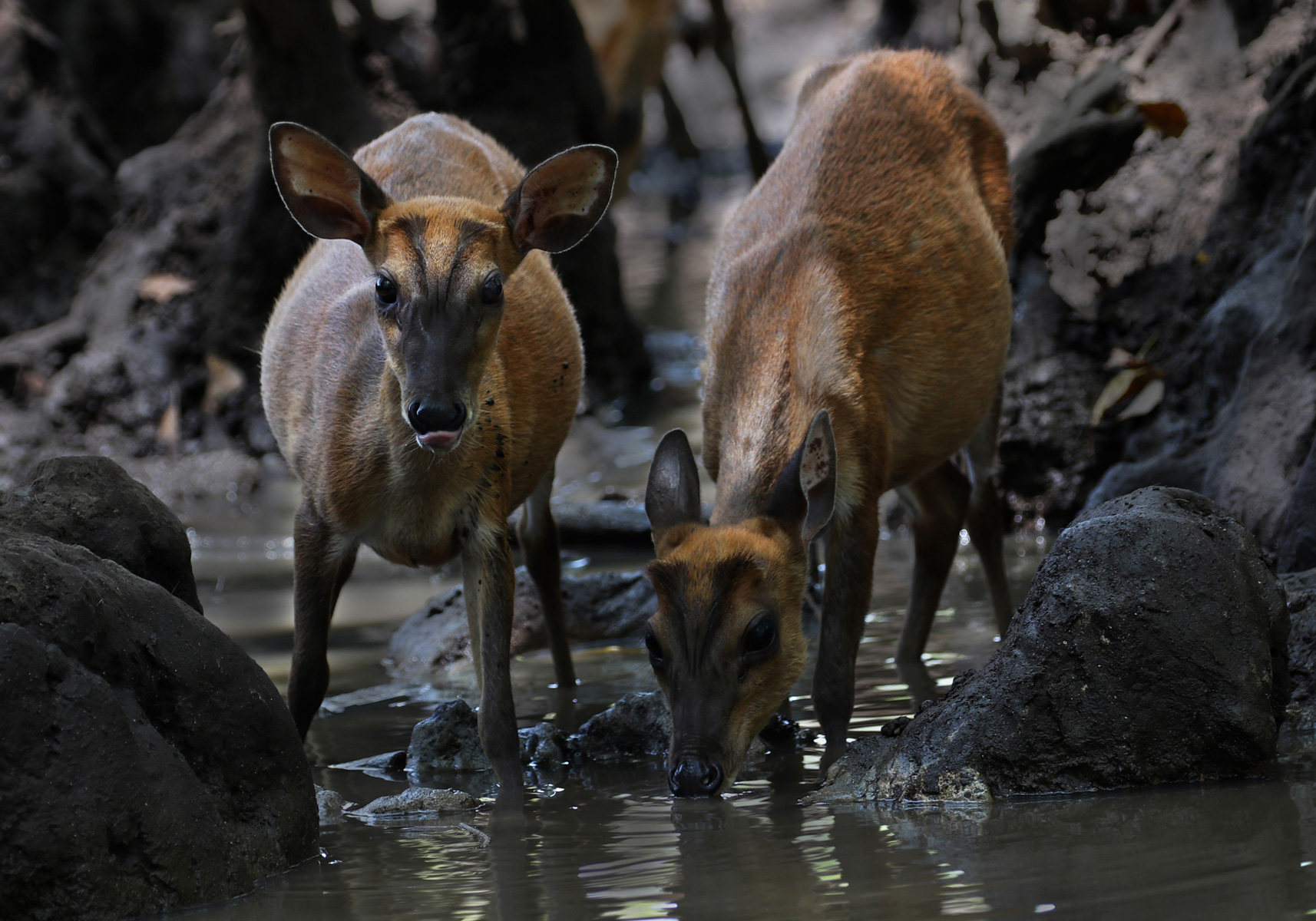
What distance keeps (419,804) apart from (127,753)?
134 centimetres

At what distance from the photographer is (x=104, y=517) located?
547 cm

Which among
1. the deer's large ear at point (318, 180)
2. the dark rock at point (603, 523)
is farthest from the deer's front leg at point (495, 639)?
the dark rock at point (603, 523)

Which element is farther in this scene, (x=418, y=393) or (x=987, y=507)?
(x=987, y=507)

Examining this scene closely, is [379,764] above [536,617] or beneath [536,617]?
beneath

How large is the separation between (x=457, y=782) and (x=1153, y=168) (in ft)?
25.2

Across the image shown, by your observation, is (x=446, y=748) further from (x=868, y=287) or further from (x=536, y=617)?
(x=868, y=287)

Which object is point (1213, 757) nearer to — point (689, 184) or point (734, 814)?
point (734, 814)

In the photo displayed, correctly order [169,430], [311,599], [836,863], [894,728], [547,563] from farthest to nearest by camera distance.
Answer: [169,430]
[547,563]
[311,599]
[894,728]
[836,863]

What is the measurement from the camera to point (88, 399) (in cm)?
1348

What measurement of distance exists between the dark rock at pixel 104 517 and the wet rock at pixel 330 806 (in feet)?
3.15

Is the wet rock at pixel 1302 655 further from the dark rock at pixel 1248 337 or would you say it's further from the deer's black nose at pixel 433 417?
the deer's black nose at pixel 433 417

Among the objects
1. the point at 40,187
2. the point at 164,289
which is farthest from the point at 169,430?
the point at 40,187

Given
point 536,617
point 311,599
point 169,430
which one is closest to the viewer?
point 311,599

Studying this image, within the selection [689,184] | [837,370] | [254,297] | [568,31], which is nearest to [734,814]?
[837,370]
